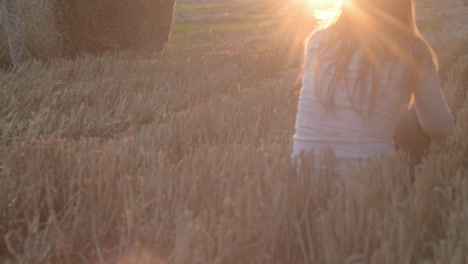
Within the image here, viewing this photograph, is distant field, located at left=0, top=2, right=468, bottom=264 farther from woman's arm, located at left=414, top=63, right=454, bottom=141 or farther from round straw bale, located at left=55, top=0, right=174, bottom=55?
round straw bale, located at left=55, top=0, right=174, bottom=55

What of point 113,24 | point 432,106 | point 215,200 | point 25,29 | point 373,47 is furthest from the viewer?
point 113,24

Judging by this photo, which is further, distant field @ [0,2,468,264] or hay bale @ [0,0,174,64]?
hay bale @ [0,0,174,64]

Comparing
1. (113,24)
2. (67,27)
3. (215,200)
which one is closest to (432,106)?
(215,200)

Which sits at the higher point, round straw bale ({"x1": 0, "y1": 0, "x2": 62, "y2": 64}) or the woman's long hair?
the woman's long hair

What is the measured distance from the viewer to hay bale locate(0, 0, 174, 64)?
848 cm

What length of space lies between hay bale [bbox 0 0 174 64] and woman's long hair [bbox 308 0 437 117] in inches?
246

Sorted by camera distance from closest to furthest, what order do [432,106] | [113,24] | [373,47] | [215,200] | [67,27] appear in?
1. [215,200]
2. [373,47]
3. [432,106]
4. [67,27]
5. [113,24]

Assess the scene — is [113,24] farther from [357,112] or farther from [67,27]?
[357,112]

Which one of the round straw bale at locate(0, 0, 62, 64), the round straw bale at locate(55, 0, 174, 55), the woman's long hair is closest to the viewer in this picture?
the woman's long hair

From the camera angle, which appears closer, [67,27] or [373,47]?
[373,47]

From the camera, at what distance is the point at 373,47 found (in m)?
2.84

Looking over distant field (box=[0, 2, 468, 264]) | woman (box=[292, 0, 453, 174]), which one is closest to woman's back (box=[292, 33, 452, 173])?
woman (box=[292, 0, 453, 174])

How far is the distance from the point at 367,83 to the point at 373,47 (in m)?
0.15

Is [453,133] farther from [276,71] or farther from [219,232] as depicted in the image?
[276,71]
